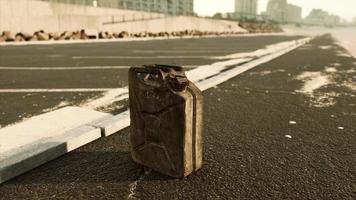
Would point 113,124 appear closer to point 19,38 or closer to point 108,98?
point 108,98

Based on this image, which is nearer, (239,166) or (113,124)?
(239,166)

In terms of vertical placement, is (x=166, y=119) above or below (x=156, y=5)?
below

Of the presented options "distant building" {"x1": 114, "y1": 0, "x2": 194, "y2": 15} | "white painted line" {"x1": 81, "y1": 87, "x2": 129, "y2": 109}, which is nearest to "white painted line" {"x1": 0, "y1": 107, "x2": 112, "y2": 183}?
"white painted line" {"x1": 81, "y1": 87, "x2": 129, "y2": 109}

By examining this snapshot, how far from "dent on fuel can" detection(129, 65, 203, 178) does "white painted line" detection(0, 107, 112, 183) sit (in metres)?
0.77

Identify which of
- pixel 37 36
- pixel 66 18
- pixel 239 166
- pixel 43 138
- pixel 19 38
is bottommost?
pixel 239 166

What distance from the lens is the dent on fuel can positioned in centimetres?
219

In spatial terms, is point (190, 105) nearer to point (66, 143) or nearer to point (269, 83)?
point (66, 143)

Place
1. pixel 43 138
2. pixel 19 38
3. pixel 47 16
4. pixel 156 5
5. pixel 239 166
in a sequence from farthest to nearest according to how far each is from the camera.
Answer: pixel 156 5 < pixel 47 16 < pixel 19 38 < pixel 43 138 < pixel 239 166

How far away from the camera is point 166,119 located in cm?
225

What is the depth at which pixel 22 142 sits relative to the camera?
2896 mm

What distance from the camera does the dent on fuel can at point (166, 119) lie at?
219cm

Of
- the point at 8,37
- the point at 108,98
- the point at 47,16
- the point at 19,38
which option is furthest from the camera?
the point at 47,16

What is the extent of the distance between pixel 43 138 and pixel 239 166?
5.98ft

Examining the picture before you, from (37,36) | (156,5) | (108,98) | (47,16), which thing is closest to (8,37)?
(37,36)
